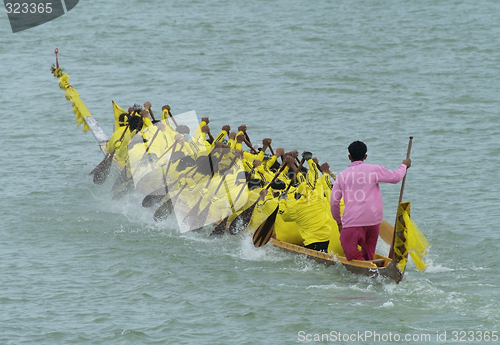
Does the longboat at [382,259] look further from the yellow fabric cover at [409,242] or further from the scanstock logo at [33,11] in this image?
the scanstock logo at [33,11]

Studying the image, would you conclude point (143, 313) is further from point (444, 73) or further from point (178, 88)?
point (444, 73)

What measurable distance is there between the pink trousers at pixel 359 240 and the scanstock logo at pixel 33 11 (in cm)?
2693

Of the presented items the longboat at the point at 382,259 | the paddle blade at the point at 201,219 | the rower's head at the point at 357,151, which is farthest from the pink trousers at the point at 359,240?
the paddle blade at the point at 201,219

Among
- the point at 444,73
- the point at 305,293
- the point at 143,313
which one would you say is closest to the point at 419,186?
the point at 305,293

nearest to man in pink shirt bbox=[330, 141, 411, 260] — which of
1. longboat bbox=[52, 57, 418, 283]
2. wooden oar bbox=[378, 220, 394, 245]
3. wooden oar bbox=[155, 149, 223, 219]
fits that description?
longboat bbox=[52, 57, 418, 283]

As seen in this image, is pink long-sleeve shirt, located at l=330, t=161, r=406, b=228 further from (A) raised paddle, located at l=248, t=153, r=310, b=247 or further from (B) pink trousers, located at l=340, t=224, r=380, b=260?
(A) raised paddle, located at l=248, t=153, r=310, b=247

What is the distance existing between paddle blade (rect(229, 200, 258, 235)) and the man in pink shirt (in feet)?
8.69

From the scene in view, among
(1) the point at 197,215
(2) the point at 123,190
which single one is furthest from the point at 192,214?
(2) the point at 123,190

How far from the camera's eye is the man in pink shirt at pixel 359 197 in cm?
929

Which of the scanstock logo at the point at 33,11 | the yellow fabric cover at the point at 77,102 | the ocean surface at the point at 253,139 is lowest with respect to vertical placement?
the ocean surface at the point at 253,139

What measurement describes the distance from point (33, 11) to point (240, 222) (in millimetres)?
26499

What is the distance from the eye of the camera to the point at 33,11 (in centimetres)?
3488

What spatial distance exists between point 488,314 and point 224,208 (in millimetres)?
5270

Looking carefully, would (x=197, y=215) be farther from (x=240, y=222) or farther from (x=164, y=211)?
(x=240, y=222)
